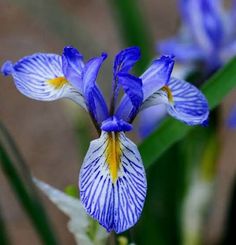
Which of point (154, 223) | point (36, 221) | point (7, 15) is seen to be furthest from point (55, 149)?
point (36, 221)

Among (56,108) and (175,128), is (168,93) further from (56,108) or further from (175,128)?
(56,108)

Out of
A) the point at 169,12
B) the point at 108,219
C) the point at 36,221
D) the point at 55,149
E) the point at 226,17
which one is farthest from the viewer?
the point at 169,12

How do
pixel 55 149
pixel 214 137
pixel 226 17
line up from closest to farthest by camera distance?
1. pixel 214 137
2. pixel 226 17
3. pixel 55 149

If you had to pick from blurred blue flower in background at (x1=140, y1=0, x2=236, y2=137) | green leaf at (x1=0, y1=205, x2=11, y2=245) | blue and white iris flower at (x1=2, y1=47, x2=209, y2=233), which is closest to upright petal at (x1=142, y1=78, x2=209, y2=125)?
blue and white iris flower at (x1=2, y1=47, x2=209, y2=233)

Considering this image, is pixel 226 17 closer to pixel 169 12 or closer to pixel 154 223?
pixel 154 223

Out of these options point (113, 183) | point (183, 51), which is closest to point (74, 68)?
point (113, 183)

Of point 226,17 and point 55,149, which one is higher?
point 226,17

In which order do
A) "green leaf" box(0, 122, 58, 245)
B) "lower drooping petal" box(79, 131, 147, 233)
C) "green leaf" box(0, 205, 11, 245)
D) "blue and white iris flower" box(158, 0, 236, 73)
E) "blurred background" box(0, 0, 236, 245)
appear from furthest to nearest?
"blurred background" box(0, 0, 236, 245), "blue and white iris flower" box(158, 0, 236, 73), "green leaf" box(0, 205, 11, 245), "green leaf" box(0, 122, 58, 245), "lower drooping petal" box(79, 131, 147, 233)

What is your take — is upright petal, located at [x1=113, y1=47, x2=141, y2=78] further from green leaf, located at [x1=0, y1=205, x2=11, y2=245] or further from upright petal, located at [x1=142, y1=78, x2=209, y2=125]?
green leaf, located at [x1=0, y1=205, x2=11, y2=245]
